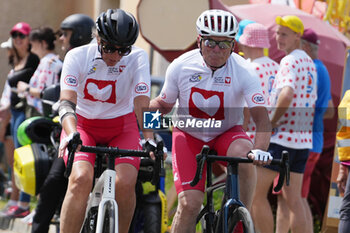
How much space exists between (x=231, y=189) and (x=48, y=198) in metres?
2.03

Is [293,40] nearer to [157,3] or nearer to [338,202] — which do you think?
[338,202]

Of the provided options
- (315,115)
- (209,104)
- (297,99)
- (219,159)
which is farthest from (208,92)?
(315,115)

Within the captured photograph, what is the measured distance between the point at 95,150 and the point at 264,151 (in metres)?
1.13

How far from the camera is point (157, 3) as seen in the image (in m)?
9.49

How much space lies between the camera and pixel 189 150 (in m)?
5.89

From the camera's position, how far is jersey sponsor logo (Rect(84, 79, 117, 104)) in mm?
5926

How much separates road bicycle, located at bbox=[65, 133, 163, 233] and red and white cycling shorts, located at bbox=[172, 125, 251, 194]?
22.2 inches

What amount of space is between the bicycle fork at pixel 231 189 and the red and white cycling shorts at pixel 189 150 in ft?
1.17

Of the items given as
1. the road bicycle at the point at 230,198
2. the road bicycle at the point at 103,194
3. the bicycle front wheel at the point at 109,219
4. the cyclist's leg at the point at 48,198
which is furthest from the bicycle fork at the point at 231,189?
the cyclist's leg at the point at 48,198

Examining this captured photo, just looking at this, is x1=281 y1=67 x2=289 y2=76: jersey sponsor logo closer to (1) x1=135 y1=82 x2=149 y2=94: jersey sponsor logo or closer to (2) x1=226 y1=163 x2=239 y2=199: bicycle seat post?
(1) x1=135 y1=82 x2=149 y2=94: jersey sponsor logo

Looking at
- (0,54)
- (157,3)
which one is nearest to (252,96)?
(157,3)

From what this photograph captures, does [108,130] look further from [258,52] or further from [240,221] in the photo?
[258,52]

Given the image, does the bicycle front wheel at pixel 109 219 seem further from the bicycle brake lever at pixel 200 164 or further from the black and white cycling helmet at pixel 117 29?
the black and white cycling helmet at pixel 117 29

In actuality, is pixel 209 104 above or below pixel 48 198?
above
